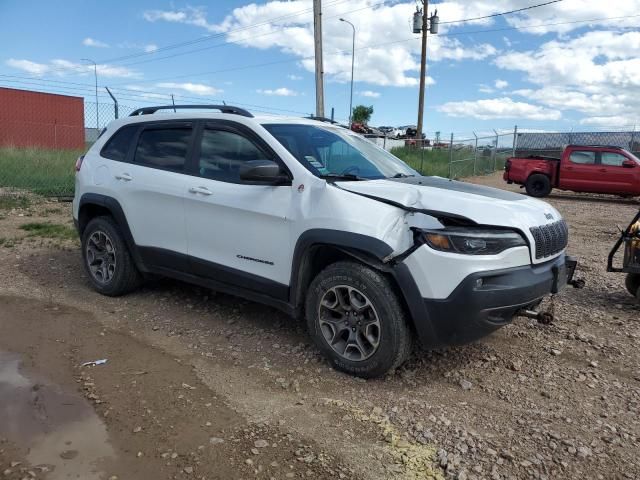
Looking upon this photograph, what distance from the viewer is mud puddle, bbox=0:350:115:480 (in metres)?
2.79

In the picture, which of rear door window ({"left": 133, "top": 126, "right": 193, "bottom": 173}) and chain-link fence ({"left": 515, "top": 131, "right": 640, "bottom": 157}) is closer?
rear door window ({"left": 133, "top": 126, "right": 193, "bottom": 173})

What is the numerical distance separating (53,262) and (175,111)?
2856 millimetres

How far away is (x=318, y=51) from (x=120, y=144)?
35.1ft

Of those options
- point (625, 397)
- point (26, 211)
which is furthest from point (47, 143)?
point (625, 397)

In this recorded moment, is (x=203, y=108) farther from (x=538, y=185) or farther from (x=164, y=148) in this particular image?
(x=538, y=185)

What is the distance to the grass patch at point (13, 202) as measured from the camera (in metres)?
10.8

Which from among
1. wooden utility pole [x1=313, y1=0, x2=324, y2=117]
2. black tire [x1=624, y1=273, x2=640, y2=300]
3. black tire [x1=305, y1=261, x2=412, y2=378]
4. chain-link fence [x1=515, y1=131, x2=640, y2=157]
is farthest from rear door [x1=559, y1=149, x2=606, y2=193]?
black tire [x1=305, y1=261, x2=412, y2=378]

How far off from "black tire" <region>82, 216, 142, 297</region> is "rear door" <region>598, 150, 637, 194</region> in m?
15.1

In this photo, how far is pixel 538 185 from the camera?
17703mm

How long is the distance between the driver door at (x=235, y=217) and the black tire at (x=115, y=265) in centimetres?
101

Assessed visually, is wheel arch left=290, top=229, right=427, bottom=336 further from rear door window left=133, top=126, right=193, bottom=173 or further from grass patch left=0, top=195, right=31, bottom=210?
grass patch left=0, top=195, right=31, bottom=210

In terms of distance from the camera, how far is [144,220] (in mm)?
5020

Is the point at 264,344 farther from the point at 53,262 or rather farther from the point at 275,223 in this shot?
the point at 53,262

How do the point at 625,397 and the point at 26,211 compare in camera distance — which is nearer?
the point at 625,397
